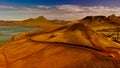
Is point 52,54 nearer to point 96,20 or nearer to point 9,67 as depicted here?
point 9,67

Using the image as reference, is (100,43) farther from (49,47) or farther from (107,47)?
(49,47)

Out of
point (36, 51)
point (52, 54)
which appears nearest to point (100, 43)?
point (52, 54)

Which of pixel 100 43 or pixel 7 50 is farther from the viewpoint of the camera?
pixel 7 50

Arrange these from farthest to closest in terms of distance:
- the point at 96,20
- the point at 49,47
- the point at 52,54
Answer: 1. the point at 96,20
2. the point at 49,47
3. the point at 52,54

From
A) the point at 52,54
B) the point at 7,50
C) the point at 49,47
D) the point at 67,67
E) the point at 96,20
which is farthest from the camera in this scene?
the point at 96,20

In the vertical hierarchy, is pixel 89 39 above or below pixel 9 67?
above

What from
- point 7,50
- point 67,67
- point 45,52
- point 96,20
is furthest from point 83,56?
point 96,20
